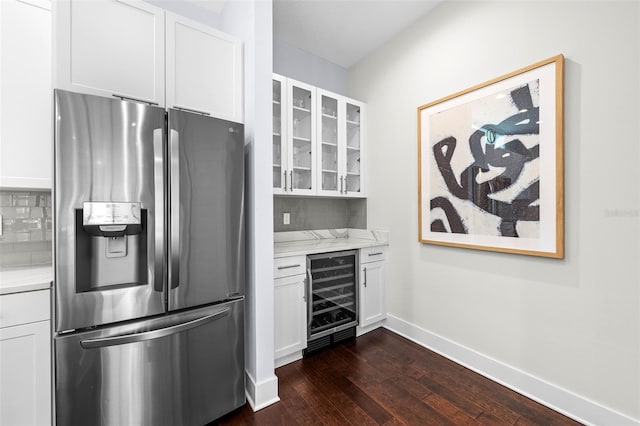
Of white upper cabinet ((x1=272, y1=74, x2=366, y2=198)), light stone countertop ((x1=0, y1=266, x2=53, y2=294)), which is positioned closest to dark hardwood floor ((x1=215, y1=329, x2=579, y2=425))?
light stone countertop ((x1=0, y1=266, x2=53, y2=294))

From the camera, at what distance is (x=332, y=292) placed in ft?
8.38

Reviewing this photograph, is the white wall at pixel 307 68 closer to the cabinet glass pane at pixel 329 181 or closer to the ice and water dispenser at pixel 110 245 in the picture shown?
the cabinet glass pane at pixel 329 181

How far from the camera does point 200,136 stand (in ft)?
5.00

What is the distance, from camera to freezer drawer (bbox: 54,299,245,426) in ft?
4.06

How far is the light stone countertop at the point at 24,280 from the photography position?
1195 mm

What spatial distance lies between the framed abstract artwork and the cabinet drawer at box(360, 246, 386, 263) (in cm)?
48

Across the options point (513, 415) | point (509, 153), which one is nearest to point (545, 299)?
point (513, 415)

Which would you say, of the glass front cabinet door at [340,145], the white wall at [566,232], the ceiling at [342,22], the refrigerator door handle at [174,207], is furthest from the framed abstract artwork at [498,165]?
the refrigerator door handle at [174,207]

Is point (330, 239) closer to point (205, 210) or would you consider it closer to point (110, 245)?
point (205, 210)

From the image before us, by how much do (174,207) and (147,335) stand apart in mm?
650

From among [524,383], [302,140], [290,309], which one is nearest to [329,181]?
[302,140]

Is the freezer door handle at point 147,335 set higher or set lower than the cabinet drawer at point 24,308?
lower

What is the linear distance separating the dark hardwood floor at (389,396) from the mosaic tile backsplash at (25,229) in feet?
5.18

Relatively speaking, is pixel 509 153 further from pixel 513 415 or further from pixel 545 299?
pixel 513 415
